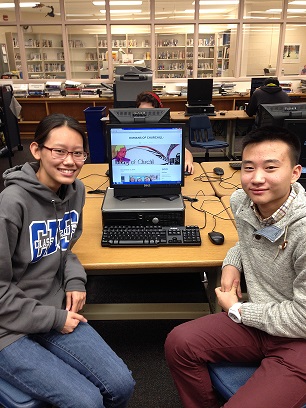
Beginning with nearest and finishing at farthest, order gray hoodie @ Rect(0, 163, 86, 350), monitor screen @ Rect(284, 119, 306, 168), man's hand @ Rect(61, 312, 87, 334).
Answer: gray hoodie @ Rect(0, 163, 86, 350), man's hand @ Rect(61, 312, 87, 334), monitor screen @ Rect(284, 119, 306, 168)

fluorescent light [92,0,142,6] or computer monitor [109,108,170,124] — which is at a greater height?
fluorescent light [92,0,142,6]

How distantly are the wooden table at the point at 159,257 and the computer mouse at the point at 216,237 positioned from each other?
0.02 meters

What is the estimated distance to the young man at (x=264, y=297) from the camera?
1087 millimetres

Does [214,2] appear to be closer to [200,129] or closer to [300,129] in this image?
[200,129]

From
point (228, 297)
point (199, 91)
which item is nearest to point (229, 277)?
point (228, 297)

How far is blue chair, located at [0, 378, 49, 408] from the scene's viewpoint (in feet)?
3.33

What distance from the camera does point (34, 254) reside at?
1.26 meters

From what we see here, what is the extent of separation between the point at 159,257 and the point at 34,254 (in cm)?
50

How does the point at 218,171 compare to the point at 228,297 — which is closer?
the point at 228,297

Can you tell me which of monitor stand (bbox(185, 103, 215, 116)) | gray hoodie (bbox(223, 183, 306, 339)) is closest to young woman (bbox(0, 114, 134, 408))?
gray hoodie (bbox(223, 183, 306, 339))

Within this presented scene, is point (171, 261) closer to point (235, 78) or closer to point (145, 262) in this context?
point (145, 262)

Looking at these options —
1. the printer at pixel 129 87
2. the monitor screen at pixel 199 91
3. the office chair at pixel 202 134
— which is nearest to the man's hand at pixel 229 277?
the printer at pixel 129 87

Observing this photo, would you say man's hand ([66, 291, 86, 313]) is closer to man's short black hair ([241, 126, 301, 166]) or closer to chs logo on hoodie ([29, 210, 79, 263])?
chs logo on hoodie ([29, 210, 79, 263])

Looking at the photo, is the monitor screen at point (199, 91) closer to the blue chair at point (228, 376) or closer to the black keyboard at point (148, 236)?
the black keyboard at point (148, 236)
